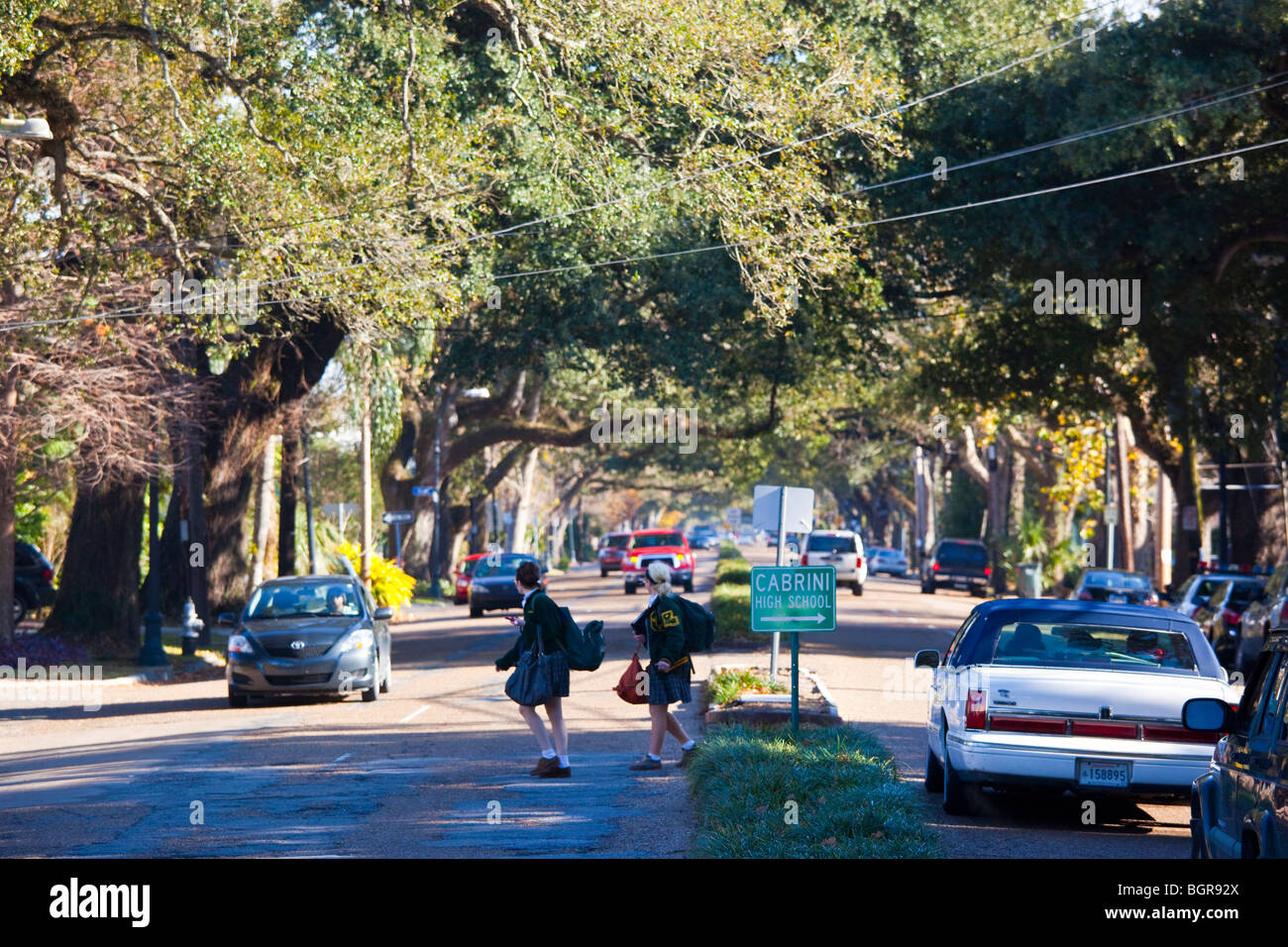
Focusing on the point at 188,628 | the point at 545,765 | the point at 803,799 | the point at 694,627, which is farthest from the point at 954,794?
the point at 188,628

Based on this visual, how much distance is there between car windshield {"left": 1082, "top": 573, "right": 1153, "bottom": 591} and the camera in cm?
3203

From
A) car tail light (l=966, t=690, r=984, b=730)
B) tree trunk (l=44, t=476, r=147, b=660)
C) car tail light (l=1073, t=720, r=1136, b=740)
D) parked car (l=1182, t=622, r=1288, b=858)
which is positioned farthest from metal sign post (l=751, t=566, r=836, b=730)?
tree trunk (l=44, t=476, r=147, b=660)

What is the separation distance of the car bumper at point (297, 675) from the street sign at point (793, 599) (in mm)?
7292

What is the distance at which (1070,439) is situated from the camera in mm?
45812

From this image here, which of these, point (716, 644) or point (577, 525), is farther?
point (577, 525)

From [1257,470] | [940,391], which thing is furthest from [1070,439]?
[940,391]

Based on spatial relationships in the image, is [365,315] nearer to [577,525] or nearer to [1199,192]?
[1199,192]

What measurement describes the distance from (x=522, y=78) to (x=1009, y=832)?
14.0 meters

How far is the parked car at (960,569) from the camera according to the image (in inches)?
2130

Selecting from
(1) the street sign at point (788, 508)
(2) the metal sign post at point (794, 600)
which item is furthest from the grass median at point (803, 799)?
(1) the street sign at point (788, 508)

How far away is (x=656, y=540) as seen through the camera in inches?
2010

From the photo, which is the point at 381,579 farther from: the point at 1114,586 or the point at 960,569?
the point at 960,569

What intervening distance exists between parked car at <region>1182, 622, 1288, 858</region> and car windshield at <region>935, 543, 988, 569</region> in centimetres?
4763

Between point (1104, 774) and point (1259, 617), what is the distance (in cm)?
1246
